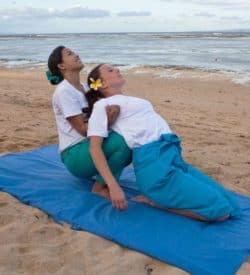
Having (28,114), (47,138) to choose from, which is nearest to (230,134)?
(47,138)

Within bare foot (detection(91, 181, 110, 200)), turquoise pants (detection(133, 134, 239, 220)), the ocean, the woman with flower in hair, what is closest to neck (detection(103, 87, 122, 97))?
the woman with flower in hair

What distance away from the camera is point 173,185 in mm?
3295

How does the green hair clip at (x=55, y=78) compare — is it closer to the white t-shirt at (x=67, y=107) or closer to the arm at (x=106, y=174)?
the white t-shirt at (x=67, y=107)

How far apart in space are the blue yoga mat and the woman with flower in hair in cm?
11

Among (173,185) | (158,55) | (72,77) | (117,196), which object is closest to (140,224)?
(117,196)

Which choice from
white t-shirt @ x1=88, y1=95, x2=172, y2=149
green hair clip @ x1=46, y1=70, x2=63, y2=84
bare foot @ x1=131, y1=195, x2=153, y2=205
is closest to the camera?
white t-shirt @ x1=88, y1=95, x2=172, y2=149

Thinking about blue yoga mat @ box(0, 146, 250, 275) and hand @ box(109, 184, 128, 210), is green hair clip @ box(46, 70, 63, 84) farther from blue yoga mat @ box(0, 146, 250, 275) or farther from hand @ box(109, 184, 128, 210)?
hand @ box(109, 184, 128, 210)

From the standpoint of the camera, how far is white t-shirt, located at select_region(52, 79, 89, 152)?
3.76 meters

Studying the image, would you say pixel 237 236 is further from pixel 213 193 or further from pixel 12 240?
pixel 12 240

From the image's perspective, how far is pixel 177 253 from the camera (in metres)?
2.96

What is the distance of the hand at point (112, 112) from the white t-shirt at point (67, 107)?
0.37 metres

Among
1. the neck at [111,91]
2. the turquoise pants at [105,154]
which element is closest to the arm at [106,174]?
the turquoise pants at [105,154]

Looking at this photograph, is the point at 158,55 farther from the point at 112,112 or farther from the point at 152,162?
the point at 152,162

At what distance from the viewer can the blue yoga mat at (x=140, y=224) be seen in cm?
292
